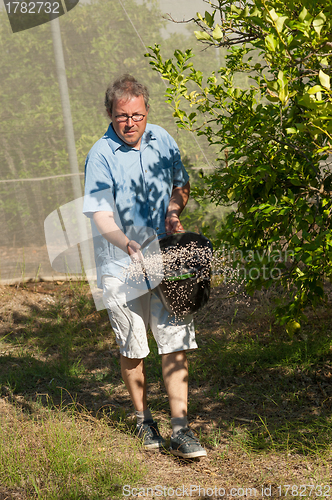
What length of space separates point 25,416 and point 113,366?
0.93 metres

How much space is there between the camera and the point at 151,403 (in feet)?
10.0

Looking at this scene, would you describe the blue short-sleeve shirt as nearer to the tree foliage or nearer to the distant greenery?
the tree foliage

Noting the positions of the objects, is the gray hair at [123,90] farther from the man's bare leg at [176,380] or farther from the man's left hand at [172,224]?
the man's bare leg at [176,380]

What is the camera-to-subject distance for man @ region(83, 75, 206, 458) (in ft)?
7.64

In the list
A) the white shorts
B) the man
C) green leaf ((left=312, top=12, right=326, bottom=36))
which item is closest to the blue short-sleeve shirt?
the man

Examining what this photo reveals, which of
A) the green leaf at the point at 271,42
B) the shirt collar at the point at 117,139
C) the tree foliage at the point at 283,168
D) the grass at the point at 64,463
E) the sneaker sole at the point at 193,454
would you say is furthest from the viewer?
the shirt collar at the point at 117,139

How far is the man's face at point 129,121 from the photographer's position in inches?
90.7

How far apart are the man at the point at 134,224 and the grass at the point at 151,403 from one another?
0.87 ft

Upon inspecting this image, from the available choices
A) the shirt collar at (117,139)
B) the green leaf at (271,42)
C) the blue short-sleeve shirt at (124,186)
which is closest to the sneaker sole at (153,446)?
the blue short-sleeve shirt at (124,186)

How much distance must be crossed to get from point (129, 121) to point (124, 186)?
A: 335 millimetres

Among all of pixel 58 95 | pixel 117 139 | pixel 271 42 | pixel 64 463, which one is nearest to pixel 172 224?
pixel 117 139

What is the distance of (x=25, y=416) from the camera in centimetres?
290

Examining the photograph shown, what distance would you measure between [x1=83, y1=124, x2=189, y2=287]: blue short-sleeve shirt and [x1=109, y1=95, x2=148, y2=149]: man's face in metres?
0.06

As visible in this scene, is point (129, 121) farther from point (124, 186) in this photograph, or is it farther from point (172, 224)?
point (172, 224)
